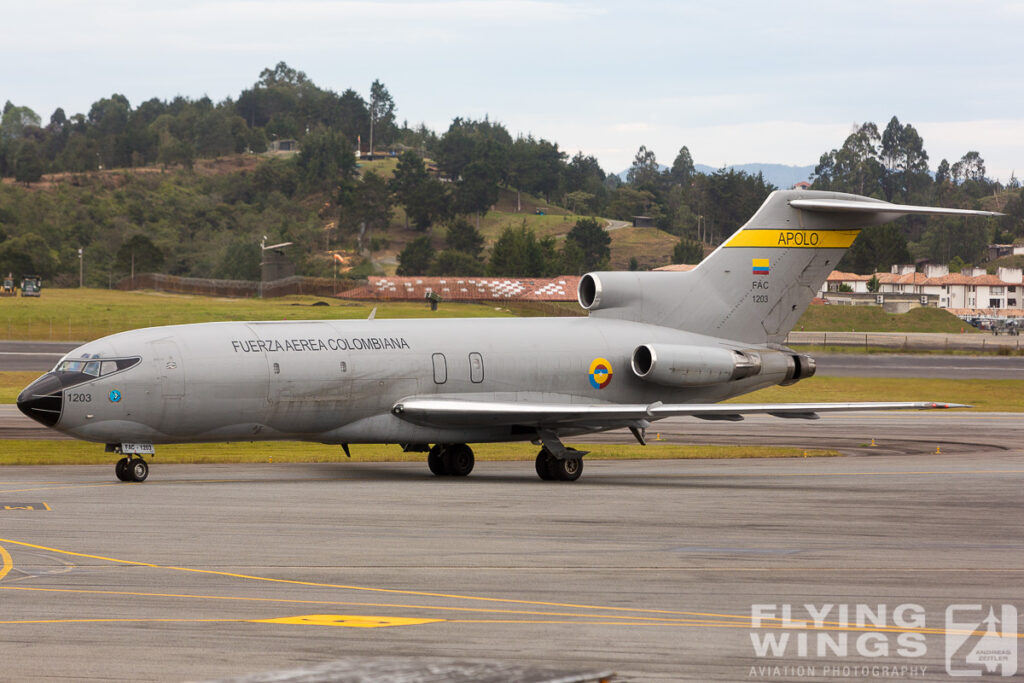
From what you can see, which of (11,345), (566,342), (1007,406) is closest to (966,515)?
(566,342)

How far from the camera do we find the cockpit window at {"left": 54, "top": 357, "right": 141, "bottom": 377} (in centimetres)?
2791

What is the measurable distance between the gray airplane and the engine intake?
43 millimetres

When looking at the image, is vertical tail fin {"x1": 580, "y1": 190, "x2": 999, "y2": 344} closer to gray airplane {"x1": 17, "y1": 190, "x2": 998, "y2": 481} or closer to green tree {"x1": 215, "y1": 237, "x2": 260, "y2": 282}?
gray airplane {"x1": 17, "y1": 190, "x2": 998, "y2": 481}

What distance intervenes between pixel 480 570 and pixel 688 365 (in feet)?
54.3

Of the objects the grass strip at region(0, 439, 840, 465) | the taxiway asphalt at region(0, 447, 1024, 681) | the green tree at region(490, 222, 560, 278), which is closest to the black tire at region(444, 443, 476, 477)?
the taxiway asphalt at region(0, 447, 1024, 681)

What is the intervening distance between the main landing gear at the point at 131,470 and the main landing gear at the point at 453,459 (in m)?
7.55

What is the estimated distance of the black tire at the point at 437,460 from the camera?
107 feet

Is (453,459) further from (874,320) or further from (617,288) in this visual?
(874,320)

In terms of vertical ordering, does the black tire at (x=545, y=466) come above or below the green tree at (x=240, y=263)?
below

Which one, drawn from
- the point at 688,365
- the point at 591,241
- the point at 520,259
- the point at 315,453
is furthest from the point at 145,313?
the point at 591,241

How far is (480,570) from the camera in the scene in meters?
18.0

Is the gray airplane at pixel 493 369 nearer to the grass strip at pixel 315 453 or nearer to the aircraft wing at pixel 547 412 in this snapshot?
the aircraft wing at pixel 547 412

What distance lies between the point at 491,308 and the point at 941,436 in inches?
2451

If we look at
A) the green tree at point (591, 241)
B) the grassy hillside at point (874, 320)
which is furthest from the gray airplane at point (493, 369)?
the green tree at point (591, 241)
